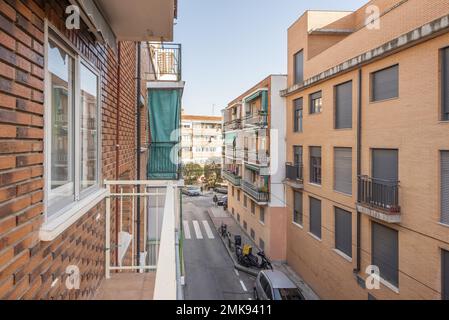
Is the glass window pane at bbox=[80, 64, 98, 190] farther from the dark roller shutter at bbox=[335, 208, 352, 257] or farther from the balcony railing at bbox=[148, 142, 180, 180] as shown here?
the dark roller shutter at bbox=[335, 208, 352, 257]

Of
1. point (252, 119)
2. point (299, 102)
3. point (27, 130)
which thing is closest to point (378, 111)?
point (299, 102)

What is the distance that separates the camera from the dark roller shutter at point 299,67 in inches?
607

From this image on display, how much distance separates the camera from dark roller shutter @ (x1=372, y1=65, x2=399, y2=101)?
30.1 feet

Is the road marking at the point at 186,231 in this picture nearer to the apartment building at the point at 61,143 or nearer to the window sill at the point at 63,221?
the apartment building at the point at 61,143

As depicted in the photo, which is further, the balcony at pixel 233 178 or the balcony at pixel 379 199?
the balcony at pixel 233 178

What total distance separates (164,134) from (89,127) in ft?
11.2

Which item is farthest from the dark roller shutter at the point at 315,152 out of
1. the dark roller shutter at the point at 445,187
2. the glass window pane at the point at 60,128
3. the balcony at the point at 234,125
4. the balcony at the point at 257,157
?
the glass window pane at the point at 60,128

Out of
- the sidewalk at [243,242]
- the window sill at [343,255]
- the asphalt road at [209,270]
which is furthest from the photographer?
the sidewalk at [243,242]

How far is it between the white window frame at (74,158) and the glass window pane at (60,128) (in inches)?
1.4

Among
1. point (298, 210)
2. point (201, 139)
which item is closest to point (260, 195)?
point (298, 210)

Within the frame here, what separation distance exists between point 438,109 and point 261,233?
1294cm

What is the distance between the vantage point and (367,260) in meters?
10.2

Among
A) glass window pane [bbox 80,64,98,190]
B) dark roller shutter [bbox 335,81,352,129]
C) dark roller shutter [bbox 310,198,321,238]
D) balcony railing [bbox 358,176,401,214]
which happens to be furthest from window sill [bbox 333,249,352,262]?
glass window pane [bbox 80,64,98,190]

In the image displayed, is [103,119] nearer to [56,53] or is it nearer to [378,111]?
[56,53]
